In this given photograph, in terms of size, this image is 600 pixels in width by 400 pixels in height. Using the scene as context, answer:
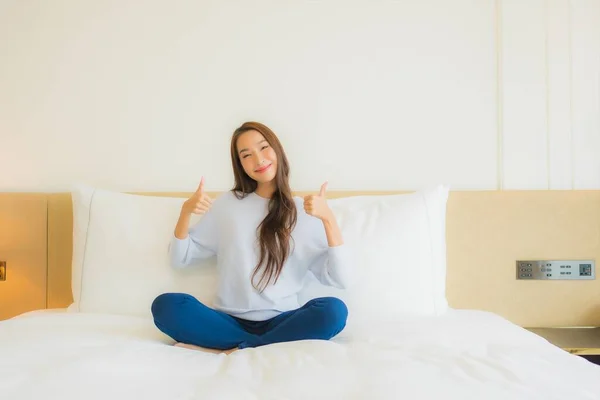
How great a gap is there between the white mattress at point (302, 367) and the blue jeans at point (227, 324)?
58 millimetres

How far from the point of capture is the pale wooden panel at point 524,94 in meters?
2.18

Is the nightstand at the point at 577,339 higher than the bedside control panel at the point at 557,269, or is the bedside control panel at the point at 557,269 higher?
the bedside control panel at the point at 557,269

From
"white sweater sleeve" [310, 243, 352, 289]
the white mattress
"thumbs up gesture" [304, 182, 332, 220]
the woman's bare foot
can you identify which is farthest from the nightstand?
the woman's bare foot

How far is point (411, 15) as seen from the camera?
221 cm

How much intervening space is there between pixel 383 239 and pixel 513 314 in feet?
2.07

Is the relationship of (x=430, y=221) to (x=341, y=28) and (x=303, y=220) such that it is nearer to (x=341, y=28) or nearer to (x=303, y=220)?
(x=303, y=220)

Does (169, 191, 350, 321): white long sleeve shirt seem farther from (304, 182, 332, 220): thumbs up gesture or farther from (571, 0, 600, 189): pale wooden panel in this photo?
(571, 0, 600, 189): pale wooden panel

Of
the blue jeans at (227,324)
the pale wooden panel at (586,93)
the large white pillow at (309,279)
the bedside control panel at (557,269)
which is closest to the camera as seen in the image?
the blue jeans at (227,324)

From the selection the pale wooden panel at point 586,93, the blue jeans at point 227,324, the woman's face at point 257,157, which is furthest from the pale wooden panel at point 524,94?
the blue jeans at point 227,324

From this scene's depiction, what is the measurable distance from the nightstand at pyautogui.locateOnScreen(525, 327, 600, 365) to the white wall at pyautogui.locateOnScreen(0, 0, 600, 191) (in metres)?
0.55

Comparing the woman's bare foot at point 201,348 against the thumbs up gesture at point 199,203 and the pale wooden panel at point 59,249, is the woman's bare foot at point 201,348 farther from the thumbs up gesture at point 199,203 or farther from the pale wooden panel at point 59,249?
the pale wooden panel at point 59,249

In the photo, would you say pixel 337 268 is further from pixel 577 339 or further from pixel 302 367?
pixel 577 339

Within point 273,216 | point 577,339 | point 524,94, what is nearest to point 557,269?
point 577,339

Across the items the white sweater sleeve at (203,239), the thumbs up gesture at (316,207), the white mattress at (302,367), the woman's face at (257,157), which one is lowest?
the white mattress at (302,367)
